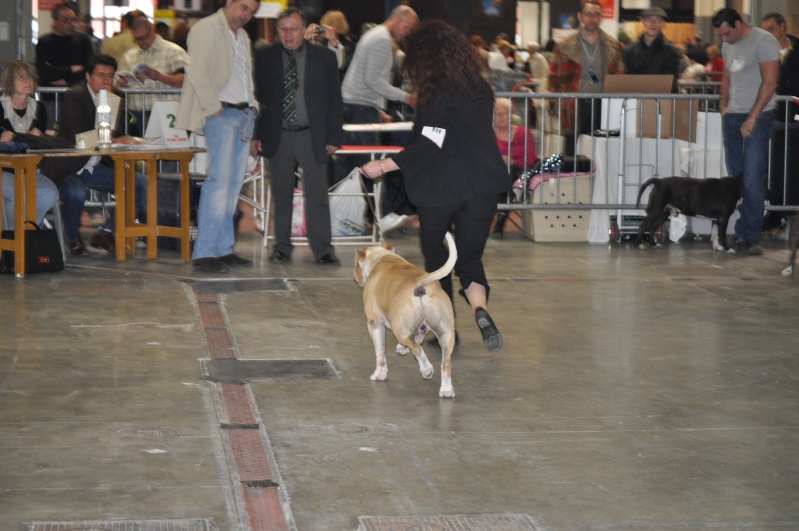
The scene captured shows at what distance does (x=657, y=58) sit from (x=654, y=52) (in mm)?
92

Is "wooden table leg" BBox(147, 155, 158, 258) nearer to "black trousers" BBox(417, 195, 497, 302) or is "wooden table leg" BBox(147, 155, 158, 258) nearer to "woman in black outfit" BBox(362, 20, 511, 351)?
"black trousers" BBox(417, 195, 497, 302)

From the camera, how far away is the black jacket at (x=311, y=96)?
10.1 meters

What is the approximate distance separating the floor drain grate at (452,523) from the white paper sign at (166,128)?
6.51 m

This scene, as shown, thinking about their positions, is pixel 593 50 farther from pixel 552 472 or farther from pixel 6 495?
pixel 6 495

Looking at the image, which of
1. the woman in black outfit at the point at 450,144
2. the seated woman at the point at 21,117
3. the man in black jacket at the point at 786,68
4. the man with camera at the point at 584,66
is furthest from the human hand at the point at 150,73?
the man in black jacket at the point at 786,68

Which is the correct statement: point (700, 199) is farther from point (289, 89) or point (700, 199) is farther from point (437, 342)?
point (437, 342)

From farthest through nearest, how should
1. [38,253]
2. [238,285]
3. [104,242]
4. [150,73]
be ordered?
[150,73]
[104,242]
[38,253]
[238,285]

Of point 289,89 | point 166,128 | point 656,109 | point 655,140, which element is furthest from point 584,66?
point 166,128

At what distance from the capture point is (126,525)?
4.18m

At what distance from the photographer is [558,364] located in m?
6.85

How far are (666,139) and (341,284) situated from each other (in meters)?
4.62

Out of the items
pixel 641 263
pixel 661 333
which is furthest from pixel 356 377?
pixel 641 263

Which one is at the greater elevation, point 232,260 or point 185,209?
point 185,209

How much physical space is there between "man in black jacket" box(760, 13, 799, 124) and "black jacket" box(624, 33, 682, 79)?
108 centimetres
